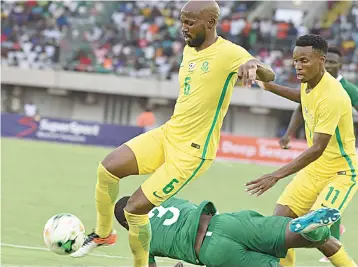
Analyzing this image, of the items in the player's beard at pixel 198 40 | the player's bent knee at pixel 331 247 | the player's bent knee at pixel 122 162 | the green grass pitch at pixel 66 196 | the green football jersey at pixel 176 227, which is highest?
the player's beard at pixel 198 40

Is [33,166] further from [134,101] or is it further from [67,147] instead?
[134,101]

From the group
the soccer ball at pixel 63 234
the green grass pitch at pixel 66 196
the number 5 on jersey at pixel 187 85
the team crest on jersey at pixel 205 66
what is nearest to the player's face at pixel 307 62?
the team crest on jersey at pixel 205 66

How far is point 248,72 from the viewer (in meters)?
6.43

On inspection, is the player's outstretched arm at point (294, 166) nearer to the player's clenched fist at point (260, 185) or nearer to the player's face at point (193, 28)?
the player's clenched fist at point (260, 185)

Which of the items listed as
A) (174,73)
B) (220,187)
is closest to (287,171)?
(220,187)

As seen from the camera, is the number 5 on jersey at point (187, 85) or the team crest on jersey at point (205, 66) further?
the number 5 on jersey at point (187, 85)

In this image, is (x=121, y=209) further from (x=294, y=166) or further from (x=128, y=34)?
(x=128, y=34)

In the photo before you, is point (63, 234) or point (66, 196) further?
point (66, 196)

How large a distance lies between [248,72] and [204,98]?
819 mm

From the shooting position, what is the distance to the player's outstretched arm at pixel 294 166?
266 inches

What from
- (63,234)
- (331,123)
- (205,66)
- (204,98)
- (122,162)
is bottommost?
(63,234)

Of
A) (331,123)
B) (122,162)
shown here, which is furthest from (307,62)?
(122,162)

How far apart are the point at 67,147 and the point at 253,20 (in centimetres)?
1200

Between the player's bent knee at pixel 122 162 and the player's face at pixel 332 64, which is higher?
the player's face at pixel 332 64
